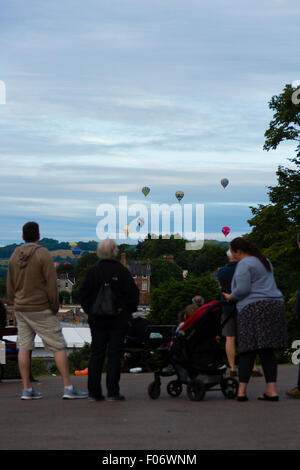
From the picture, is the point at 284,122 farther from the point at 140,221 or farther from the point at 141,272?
the point at 141,272

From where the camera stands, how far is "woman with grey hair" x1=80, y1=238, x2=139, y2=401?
9953mm

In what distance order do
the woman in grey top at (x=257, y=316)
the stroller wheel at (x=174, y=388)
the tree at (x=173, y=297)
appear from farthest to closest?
the tree at (x=173, y=297), the stroller wheel at (x=174, y=388), the woman in grey top at (x=257, y=316)

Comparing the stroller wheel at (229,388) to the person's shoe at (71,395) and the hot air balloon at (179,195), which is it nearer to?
the person's shoe at (71,395)

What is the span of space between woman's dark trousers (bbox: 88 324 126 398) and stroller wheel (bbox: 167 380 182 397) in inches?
30.7

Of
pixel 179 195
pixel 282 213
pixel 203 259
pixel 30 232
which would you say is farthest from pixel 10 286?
pixel 203 259

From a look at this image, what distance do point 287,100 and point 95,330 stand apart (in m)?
37.0

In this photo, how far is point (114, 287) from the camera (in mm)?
9953

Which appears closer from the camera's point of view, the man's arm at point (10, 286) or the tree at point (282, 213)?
the man's arm at point (10, 286)

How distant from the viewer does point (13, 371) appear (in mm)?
48625

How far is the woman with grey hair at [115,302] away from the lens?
9953 millimetres

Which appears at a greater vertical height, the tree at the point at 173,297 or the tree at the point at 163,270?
the tree at the point at 163,270

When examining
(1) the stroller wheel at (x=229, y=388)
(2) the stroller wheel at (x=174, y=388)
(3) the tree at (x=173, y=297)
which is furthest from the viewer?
Result: (3) the tree at (x=173, y=297)

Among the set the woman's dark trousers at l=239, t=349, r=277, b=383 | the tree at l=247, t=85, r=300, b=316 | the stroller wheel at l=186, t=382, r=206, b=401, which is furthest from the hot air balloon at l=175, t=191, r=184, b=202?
the woman's dark trousers at l=239, t=349, r=277, b=383

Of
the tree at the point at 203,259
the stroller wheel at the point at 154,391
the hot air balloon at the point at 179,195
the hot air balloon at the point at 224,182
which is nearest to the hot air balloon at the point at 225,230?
the hot air balloon at the point at 224,182
